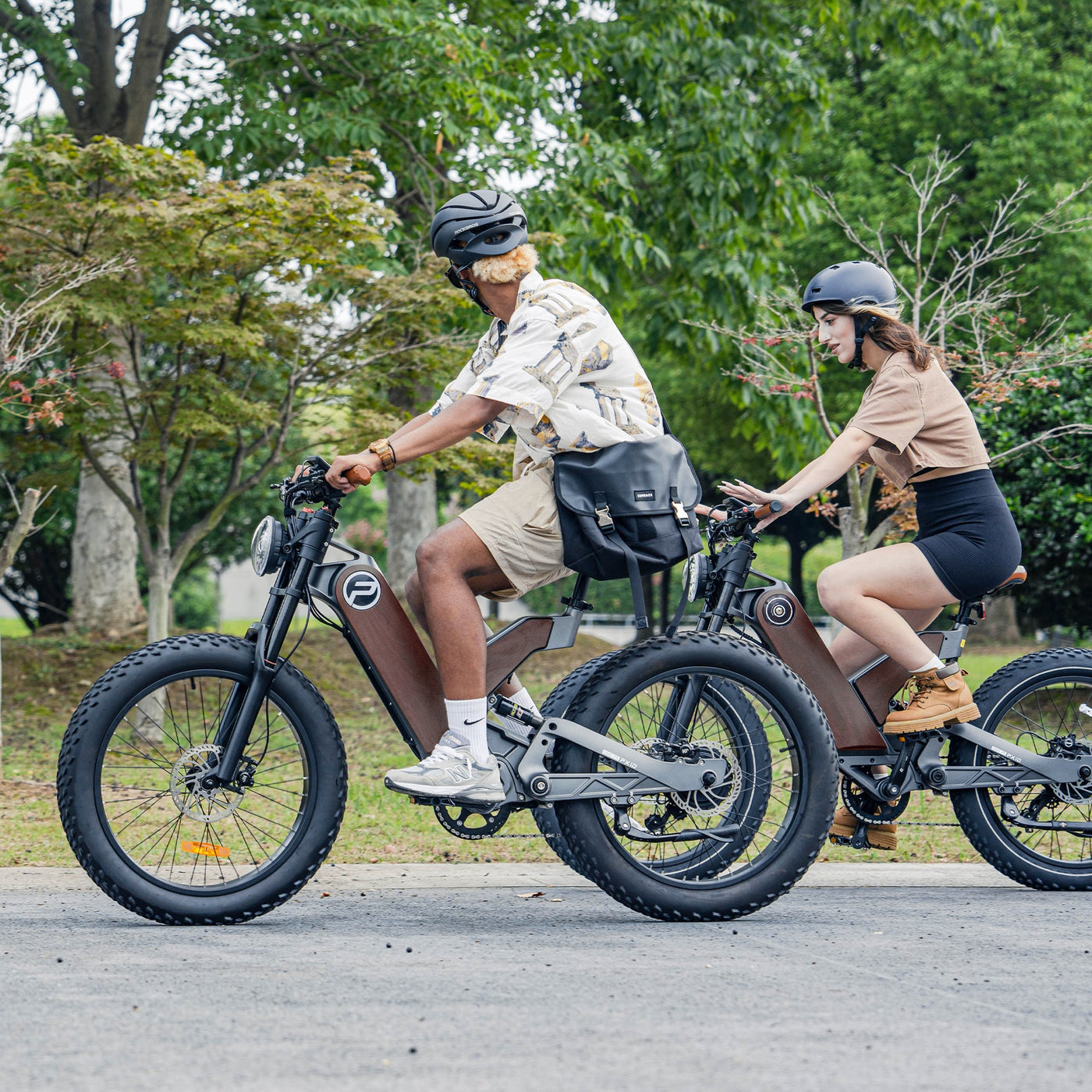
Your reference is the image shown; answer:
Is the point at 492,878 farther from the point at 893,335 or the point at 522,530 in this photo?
the point at 893,335

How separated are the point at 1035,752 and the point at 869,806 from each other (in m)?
0.64

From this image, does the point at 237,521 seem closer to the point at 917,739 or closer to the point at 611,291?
the point at 611,291

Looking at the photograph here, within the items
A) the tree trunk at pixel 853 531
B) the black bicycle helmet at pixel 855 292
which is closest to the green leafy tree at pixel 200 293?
the tree trunk at pixel 853 531

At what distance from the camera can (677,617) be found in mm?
4238

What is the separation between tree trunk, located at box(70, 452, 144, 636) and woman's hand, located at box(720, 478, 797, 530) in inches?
376

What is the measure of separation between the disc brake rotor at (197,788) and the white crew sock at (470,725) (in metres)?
0.67

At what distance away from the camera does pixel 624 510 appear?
14.0 feet

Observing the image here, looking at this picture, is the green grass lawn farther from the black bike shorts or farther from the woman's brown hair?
the woman's brown hair

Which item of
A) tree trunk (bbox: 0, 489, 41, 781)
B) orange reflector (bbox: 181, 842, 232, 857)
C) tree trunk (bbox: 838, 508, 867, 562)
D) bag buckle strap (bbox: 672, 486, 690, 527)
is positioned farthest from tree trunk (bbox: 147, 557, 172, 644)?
bag buckle strap (bbox: 672, 486, 690, 527)

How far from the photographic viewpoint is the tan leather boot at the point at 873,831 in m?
4.78

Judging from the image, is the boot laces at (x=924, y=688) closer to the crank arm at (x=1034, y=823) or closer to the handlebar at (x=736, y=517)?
the crank arm at (x=1034, y=823)

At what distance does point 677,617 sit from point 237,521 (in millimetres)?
20078

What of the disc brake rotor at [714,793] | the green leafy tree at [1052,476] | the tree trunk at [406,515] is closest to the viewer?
the disc brake rotor at [714,793]

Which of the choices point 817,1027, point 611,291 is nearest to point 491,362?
point 817,1027
